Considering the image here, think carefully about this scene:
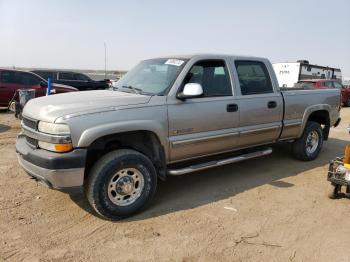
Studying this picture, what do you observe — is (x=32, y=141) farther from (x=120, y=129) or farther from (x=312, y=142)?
(x=312, y=142)

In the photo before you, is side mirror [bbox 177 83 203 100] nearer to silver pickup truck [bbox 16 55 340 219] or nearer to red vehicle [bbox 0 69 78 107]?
silver pickup truck [bbox 16 55 340 219]

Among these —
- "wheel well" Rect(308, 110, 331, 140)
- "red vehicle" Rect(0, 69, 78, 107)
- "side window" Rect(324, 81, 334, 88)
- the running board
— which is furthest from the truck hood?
"side window" Rect(324, 81, 334, 88)

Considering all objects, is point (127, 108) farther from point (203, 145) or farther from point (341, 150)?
point (341, 150)

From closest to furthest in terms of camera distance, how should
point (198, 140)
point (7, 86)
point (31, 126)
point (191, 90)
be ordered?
point (31, 126) → point (191, 90) → point (198, 140) → point (7, 86)

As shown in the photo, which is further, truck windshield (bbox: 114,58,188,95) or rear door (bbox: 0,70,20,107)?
rear door (bbox: 0,70,20,107)

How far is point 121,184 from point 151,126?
0.77 meters

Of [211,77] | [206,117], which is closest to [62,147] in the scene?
[206,117]

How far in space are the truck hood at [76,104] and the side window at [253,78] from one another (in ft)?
5.68

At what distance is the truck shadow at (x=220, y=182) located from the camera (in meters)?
4.54

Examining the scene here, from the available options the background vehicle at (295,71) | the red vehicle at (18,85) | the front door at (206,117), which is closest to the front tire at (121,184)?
the front door at (206,117)

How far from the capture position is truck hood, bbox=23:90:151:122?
12.4 ft

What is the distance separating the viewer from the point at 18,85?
1270 cm

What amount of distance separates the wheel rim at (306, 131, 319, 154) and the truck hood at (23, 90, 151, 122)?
384cm

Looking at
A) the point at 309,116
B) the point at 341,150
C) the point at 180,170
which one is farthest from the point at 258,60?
the point at 341,150
